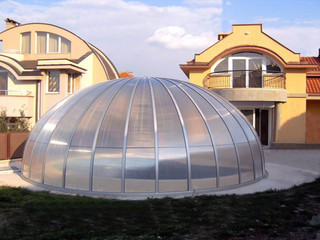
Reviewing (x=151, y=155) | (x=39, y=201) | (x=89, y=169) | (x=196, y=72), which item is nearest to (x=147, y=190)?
(x=151, y=155)

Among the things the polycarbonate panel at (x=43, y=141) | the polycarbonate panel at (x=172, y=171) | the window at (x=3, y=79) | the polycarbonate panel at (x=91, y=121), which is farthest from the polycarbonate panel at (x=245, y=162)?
the window at (x=3, y=79)

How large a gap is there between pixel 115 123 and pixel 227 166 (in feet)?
12.8

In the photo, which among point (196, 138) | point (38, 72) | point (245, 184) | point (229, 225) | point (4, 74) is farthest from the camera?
point (4, 74)

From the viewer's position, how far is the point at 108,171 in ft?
29.7

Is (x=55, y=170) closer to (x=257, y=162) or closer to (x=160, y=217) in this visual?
(x=160, y=217)

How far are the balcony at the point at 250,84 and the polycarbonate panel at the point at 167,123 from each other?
1224 cm

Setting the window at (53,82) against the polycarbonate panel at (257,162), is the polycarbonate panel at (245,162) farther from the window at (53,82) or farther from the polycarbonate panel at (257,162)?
the window at (53,82)

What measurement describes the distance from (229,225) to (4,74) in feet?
86.5

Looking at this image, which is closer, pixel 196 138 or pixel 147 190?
pixel 147 190

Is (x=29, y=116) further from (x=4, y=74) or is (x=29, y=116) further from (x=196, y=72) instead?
(x=196, y=72)

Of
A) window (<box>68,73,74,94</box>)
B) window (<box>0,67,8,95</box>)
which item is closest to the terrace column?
window (<box>68,73,74,94</box>)

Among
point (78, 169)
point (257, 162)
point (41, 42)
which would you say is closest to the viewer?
point (78, 169)

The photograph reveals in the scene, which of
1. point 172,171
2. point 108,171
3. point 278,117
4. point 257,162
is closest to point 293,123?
point 278,117

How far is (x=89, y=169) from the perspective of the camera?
9172 millimetres
